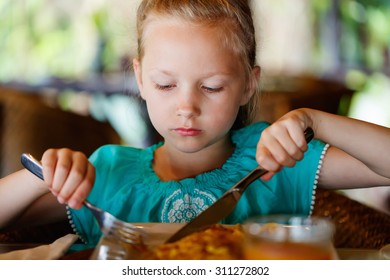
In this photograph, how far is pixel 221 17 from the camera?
69cm

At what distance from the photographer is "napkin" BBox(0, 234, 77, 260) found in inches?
19.6

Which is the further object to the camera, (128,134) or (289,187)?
(128,134)

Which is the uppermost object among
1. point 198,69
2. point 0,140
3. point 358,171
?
point 198,69

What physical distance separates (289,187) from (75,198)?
33 cm

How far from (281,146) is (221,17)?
0.73ft

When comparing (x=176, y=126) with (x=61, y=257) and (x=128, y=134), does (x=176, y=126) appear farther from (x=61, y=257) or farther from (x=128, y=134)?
(x=128, y=134)

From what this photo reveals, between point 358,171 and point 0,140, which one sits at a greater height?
point 358,171

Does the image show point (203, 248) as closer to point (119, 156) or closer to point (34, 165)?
point (34, 165)

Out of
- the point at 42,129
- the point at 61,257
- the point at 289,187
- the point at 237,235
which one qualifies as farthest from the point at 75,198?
the point at 42,129

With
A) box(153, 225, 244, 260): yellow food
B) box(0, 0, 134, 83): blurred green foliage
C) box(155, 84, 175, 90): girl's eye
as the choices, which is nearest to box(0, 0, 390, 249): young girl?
box(155, 84, 175, 90): girl's eye

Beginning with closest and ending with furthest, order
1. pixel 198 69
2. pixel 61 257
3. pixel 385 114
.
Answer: pixel 61 257, pixel 198 69, pixel 385 114

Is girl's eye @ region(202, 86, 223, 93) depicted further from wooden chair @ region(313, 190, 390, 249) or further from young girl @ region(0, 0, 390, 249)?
wooden chair @ region(313, 190, 390, 249)

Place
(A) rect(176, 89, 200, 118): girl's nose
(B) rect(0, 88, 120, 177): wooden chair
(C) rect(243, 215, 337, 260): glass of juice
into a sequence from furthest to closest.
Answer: (B) rect(0, 88, 120, 177): wooden chair → (A) rect(176, 89, 200, 118): girl's nose → (C) rect(243, 215, 337, 260): glass of juice

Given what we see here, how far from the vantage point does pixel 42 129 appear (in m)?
0.95
